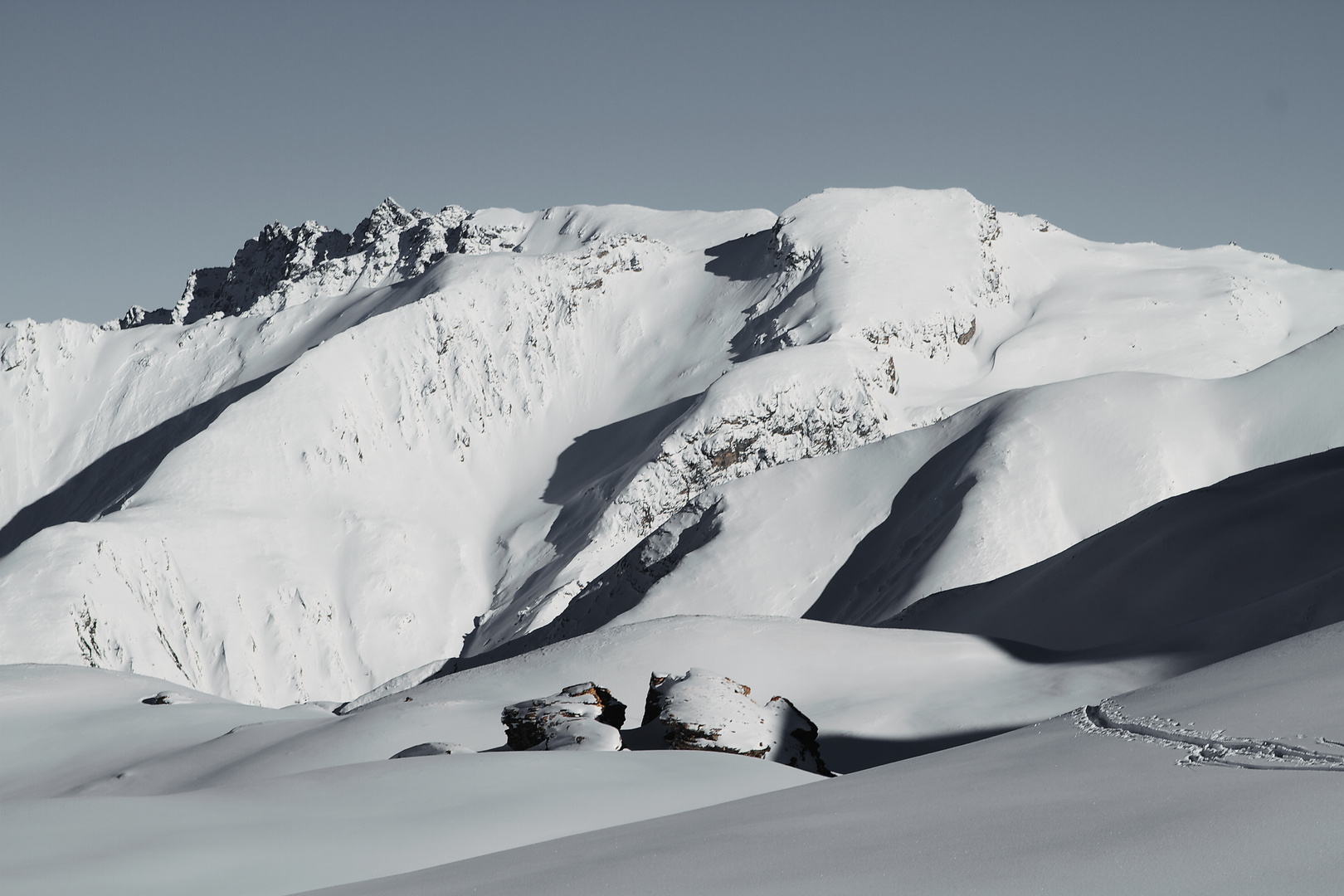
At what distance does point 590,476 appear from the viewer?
88125 millimetres

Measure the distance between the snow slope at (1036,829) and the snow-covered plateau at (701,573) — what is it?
0.04m

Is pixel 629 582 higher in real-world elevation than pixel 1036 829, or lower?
higher

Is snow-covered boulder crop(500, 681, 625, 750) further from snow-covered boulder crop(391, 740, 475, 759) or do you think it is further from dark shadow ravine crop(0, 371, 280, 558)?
dark shadow ravine crop(0, 371, 280, 558)

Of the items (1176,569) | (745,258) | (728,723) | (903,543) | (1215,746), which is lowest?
(728,723)

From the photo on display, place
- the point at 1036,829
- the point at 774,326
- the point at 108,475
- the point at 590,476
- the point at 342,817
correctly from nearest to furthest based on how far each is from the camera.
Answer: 1. the point at 1036,829
2. the point at 342,817
3. the point at 590,476
4. the point at 774,326
5. the point at 108,475

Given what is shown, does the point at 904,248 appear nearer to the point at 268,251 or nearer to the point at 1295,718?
the point at 1295,718

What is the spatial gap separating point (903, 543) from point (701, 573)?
24.2 feet

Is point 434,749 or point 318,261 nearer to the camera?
point 434,749

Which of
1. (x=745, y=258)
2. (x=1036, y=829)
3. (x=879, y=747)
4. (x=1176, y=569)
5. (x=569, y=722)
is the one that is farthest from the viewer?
(x=745, y=258)

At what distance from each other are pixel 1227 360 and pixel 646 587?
175 feet

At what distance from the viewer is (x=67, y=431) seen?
10919cm

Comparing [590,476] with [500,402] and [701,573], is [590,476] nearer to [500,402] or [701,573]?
[500,402]

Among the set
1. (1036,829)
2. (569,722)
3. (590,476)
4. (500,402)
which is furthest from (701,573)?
(500,402)

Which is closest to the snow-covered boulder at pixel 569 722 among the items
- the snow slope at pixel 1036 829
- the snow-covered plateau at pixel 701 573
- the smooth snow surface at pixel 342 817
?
the snow-covered plateau at pixel 701 573
